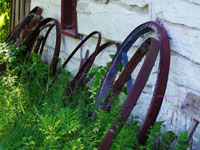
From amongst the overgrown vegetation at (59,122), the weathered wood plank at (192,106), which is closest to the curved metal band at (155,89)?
the overgrown vegetation at (59,122)

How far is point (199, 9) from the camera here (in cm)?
293

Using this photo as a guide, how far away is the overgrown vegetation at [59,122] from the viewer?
2986 mm


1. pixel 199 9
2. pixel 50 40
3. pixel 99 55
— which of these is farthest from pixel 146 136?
pixel 50 40

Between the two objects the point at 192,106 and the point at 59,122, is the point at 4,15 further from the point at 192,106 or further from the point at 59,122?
the point at 192,106

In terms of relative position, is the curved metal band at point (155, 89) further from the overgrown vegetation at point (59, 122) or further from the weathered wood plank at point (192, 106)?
the weathered wood plank at point (192, 106)

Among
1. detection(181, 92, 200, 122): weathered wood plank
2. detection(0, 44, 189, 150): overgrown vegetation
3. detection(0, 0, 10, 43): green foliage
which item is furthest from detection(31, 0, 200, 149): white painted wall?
detection(0, 0, 10, 43): green foliage

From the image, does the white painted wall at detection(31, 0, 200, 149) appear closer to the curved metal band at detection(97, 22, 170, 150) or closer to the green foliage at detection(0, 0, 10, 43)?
the curved metal band at detection(97, 22, 170, 150)

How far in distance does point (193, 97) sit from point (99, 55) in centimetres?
200

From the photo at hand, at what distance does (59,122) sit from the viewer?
311cm

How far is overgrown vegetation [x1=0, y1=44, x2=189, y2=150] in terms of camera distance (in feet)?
9.80

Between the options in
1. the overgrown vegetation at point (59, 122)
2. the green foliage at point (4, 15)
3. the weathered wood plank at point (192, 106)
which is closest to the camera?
the weathered wood plank at point (192, 106)

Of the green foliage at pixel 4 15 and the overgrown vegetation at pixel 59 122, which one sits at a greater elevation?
the green foliage at pixel 4 15

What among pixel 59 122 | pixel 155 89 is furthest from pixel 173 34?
pixel 59 122

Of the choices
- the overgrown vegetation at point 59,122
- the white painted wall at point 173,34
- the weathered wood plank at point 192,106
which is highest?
the white painted wall at point 173,34
